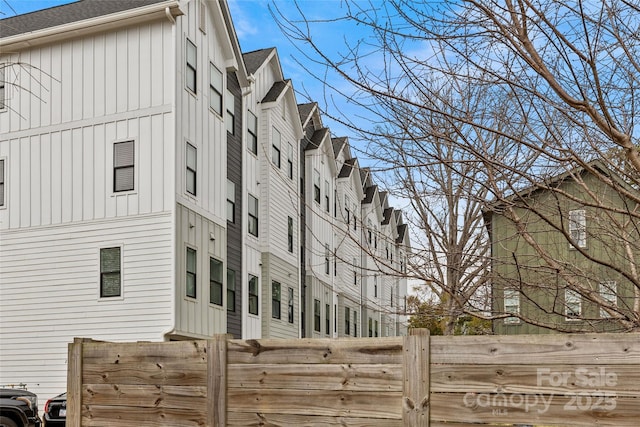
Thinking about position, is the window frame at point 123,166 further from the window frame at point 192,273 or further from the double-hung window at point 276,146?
the double-hung window at point 276,146

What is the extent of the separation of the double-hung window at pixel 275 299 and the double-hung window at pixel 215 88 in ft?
21.9

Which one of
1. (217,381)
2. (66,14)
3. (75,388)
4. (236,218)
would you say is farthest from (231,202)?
(217,381)

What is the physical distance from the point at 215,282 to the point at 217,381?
14479 millimetres

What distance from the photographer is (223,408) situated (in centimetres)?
694

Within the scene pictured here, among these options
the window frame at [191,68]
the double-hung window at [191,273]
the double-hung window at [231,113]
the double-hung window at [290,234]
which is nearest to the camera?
the double-hung window at [191,273]

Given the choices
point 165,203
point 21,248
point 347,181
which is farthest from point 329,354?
point 347,181

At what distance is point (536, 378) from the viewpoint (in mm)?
5742

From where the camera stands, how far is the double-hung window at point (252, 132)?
982 inches

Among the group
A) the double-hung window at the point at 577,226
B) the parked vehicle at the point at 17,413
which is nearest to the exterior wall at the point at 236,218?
the parked vehicle at the point at 17,413

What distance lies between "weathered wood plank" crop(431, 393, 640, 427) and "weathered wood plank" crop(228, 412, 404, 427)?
0.45 meters

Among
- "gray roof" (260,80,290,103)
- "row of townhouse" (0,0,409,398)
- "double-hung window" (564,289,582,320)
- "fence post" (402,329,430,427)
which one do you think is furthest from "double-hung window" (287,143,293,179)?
"fence post" (402,329,430,427)

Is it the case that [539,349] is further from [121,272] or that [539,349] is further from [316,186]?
[316,186]

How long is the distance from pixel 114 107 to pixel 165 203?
2.97 meters

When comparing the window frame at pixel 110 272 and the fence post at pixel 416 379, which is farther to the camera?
the window frame at pixel 110 272
